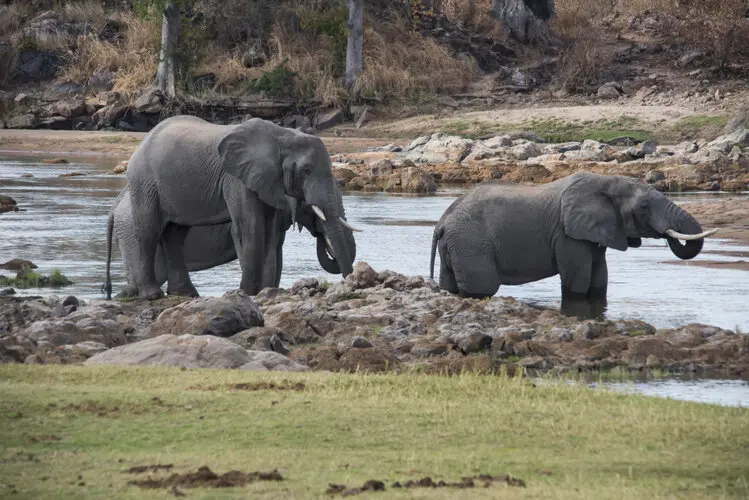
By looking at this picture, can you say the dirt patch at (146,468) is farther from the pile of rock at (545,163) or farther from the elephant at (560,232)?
the pile of rock at (545,163)

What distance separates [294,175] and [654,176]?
17.4 metres

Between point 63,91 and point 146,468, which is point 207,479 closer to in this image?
point 146,468

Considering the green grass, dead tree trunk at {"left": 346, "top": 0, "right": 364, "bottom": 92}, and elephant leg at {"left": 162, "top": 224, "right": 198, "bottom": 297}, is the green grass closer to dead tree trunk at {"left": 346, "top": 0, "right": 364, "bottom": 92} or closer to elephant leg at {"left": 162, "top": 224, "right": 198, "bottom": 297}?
dead tree trunk at {"left": 346, "top": 0, "right": 364, "bottom": 92}

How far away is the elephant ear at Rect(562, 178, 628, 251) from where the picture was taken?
16.6m

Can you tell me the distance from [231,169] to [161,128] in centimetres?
153

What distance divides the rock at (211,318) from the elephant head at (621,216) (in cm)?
479

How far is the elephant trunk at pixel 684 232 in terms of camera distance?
16828mm

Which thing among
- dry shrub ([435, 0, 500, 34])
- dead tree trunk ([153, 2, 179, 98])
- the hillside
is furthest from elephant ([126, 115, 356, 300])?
dry shrub ([435, 0, 500, 34])

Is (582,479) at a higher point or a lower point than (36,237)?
higher

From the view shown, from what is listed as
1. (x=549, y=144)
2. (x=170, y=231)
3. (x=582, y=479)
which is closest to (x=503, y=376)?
(x=582, y=479)

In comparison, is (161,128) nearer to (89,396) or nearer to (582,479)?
(89,396)

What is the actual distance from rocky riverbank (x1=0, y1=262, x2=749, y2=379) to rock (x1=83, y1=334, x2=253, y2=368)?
10 millimetres

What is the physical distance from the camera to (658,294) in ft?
58.0

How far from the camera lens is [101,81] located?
165ft
